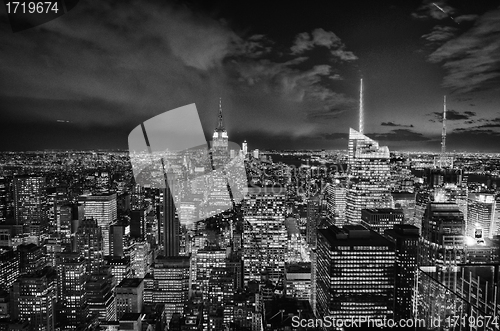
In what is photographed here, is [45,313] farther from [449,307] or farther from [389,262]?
[449,307]

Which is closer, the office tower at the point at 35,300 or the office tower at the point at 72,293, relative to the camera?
the office tower at the point at 35,300

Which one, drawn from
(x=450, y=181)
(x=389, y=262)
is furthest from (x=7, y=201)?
(x=450, y=181)

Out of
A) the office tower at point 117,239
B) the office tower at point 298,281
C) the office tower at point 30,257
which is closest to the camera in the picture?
the office tower at point 298,281

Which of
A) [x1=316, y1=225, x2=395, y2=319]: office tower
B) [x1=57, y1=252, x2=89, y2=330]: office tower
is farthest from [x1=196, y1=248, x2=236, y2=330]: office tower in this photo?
[x1=57, y1=252, x2=89, y2=330]: office tower

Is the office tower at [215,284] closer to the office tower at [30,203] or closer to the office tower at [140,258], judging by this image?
the office tower at [140,258]

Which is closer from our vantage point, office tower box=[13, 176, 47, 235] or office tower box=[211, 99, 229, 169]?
office tower box=[211, 99, 229, 169]

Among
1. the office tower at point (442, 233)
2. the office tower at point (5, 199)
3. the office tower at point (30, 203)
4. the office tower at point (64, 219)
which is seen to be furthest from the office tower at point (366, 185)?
the office tower at point (64, 219)

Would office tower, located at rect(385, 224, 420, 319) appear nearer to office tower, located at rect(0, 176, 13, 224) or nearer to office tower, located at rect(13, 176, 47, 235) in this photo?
office tower, located at rect(13, 176, 47, 235)
